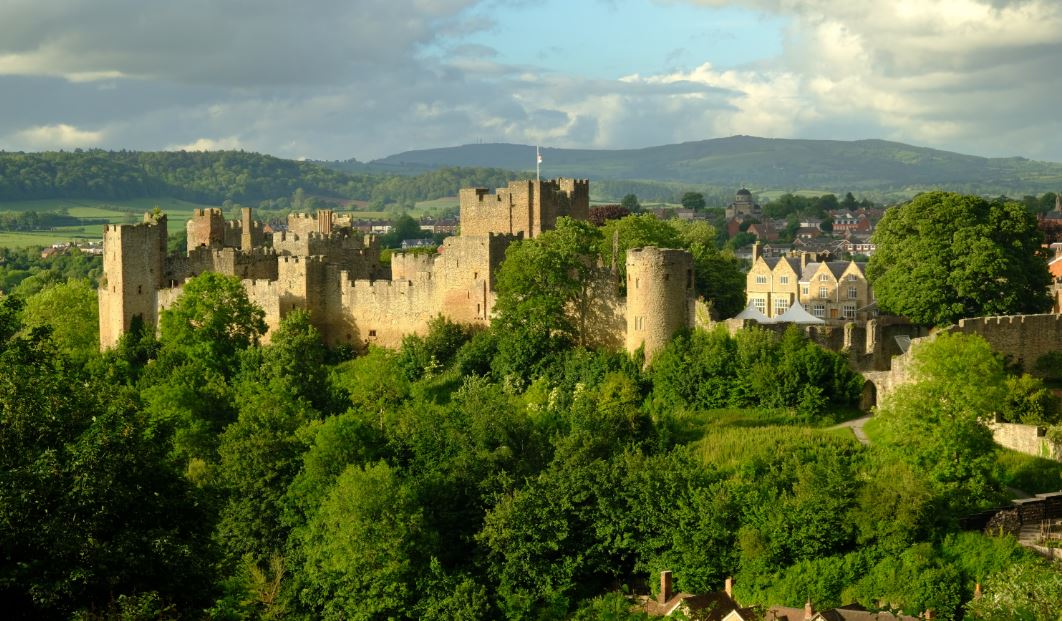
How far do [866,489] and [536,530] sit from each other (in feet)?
23.1

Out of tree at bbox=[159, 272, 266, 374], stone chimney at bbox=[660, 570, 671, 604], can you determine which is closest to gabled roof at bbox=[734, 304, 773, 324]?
stone chimney at bbox=[660, 570, 671, 604]

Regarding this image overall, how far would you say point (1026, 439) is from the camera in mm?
36812

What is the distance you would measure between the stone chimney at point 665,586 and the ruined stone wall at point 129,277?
75.5ft

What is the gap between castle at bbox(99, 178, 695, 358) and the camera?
42031mm

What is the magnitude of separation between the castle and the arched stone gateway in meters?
4.99

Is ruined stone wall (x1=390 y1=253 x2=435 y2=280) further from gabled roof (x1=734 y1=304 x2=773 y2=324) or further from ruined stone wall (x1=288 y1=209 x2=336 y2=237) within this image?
gabled roof (x1=734 y1=304 x2=773 y2=324)

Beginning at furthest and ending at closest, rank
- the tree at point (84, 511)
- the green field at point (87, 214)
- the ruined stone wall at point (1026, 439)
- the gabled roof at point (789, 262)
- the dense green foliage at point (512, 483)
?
the green field at point (87, 214) < the gabled roof at point (789, 262) < the ruined stone wall at point (1026, 439) < the dense green foliage at point (512, 483) < the tree at point (84, 511)

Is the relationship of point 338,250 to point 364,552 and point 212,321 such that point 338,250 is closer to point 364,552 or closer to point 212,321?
point 212,321

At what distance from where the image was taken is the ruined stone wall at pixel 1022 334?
130 ft

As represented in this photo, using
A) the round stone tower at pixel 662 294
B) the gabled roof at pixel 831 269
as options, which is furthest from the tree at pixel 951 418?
the gabled roof at pixel 831 269

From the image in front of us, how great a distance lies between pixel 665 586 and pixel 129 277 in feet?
79.3

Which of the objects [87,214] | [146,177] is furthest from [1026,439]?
[146,177]

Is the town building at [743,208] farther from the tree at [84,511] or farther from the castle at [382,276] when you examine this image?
the tree at [84,511]

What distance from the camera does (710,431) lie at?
126 ft
